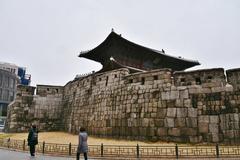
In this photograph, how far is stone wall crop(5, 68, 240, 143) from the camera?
10.9 meters

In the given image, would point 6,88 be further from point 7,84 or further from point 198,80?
point 198,80

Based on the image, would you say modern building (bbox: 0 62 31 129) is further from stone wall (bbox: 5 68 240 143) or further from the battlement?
stone wall (bbox: 5 68 240 143)

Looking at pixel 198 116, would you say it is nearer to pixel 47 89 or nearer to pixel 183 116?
Result: pixel 183 116

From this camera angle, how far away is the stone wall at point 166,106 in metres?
10.9

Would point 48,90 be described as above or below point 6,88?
below

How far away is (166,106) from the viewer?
12117 millimetres

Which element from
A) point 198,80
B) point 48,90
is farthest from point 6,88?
point 198,80

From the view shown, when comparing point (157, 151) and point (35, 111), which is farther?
point (35, 111)

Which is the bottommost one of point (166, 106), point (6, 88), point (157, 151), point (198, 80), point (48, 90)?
point (157, 151)

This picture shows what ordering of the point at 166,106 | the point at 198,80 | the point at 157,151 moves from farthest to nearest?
1. the point at 166,106
2. the point at 198,80
3. the point at 157,151

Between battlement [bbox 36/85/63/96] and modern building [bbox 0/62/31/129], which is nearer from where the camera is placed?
battlement [bbox 36/85/63/96]

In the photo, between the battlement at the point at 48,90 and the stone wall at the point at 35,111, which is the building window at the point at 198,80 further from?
the battlement at the point at 48,90

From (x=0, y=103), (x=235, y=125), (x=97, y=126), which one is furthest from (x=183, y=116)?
(x=0, y=103)

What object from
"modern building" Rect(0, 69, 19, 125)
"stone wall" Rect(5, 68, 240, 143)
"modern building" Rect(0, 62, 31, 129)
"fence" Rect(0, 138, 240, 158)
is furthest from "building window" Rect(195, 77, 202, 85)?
"modern building" Rect(0, 69, 19, 125)
